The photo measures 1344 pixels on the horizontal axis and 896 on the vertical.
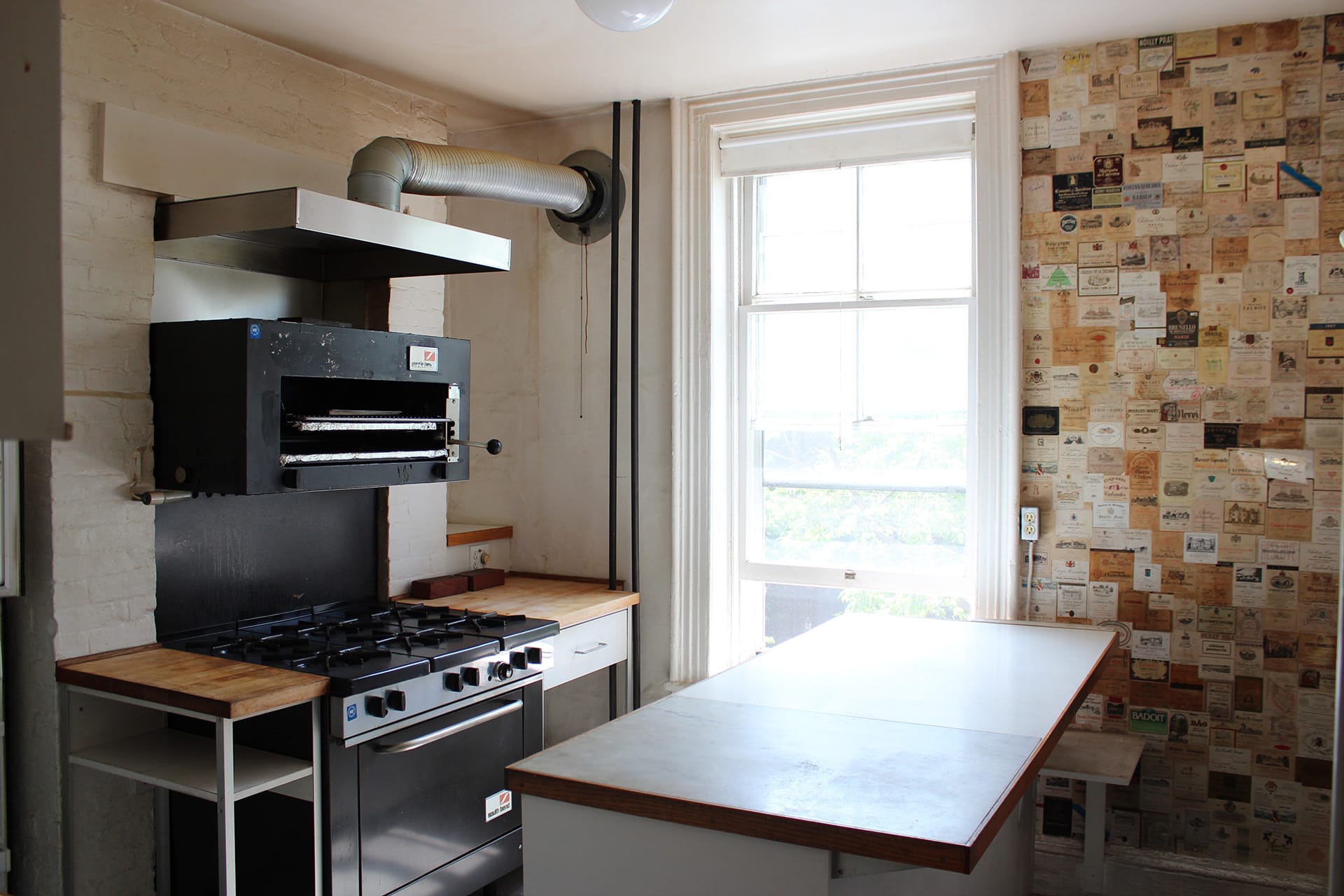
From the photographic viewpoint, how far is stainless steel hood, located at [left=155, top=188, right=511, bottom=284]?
245 centimetres

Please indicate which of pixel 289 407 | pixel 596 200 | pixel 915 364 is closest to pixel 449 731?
pixel 289 407

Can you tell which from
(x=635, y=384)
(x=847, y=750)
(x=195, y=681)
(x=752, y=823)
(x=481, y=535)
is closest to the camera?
(x=752, y=823)

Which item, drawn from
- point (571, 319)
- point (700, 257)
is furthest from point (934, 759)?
point (571, 319)

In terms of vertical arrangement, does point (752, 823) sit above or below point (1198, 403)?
below

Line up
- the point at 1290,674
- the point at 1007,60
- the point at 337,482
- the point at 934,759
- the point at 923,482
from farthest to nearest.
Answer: the point at 923,482 < the point at 1007,60 < the point at 1290,674 < the point at 337,482 < the point at 934,759

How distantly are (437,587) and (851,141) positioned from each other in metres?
2.24

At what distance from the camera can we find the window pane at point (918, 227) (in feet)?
11.3

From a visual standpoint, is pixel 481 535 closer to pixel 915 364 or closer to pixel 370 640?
pixel 370 640

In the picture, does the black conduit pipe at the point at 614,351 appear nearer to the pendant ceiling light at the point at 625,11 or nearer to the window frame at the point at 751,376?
the window frame at the point at 751,376

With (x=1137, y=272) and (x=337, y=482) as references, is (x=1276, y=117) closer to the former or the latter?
(x=1137, y=272)

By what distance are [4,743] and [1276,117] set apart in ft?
13.5

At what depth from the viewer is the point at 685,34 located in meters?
3.06

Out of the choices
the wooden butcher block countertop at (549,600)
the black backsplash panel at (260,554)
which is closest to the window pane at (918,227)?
the wooden butcher block countertop at (549,600)

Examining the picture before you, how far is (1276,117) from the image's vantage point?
9.71 feet
